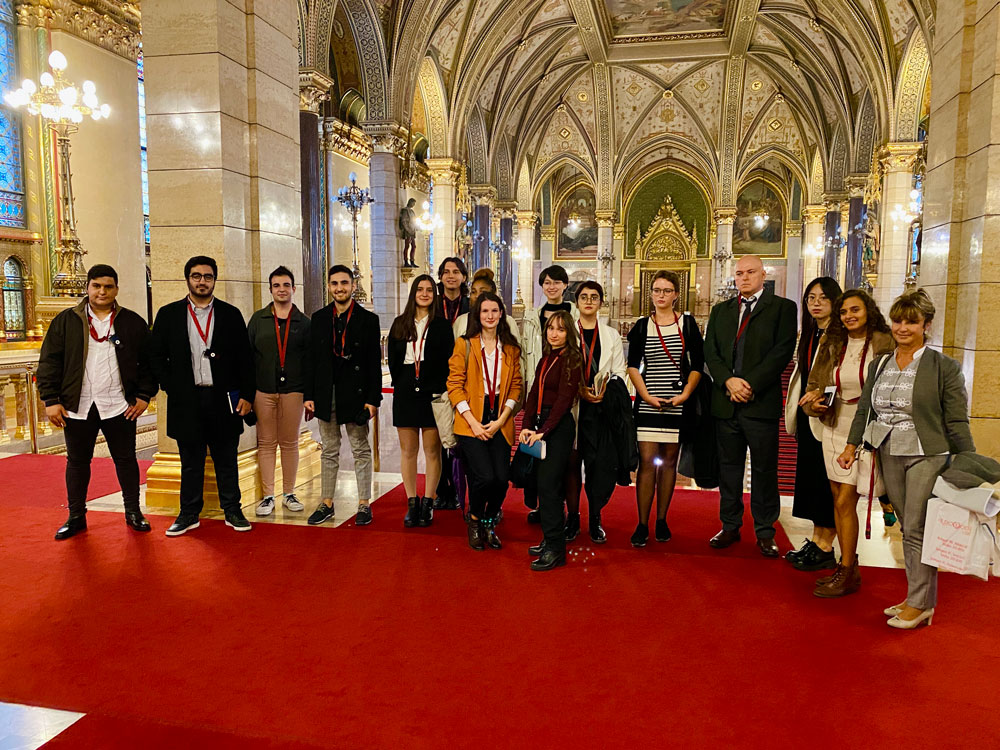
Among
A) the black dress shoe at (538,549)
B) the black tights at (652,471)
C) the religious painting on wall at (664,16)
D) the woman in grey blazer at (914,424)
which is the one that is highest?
the religious painting on wall at (664,16)

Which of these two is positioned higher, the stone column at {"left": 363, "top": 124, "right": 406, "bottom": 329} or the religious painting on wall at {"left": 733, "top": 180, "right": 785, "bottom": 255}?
the religious painting on wall at {"left": 733, "top": 180, "right": 785, "bottom": 255}

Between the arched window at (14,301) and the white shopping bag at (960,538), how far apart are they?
40.5 feet

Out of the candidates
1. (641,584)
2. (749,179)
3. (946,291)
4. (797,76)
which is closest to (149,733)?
(641,584)

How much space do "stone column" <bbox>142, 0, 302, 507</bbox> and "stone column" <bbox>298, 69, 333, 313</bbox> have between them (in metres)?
6.49

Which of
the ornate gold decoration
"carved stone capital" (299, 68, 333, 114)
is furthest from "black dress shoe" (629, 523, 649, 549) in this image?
the ornate gold decoration

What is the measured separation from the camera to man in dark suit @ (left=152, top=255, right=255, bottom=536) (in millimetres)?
4180

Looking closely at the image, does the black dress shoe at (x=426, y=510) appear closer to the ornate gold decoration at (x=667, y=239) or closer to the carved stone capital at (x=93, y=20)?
the carved stone capital at (x=93, y=20)

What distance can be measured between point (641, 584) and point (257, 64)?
4380 mm

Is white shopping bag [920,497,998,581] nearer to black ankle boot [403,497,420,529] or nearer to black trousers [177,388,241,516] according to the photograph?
black ankle boot [403,497,420,529]

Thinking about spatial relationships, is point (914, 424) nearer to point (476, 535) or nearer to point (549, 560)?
point (549, 560)

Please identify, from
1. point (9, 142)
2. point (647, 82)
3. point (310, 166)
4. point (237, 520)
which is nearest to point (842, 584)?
point (237, 520)

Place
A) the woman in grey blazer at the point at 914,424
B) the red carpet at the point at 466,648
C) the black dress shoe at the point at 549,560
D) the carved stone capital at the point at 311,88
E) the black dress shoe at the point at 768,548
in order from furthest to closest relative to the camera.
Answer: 1. the carved stone capital at the point at 311,88
2. the black dress shoe at the point at 768,548
3. the black dress shoe at the point at 549,560
4. the woman in grey blazer at the point at 914,424
5. the red carpet at the point at 466,648

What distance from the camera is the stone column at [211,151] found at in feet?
15.3

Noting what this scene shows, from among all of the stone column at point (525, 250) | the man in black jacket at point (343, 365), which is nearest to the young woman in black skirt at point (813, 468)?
the man in black jacket at point (343, 365)
